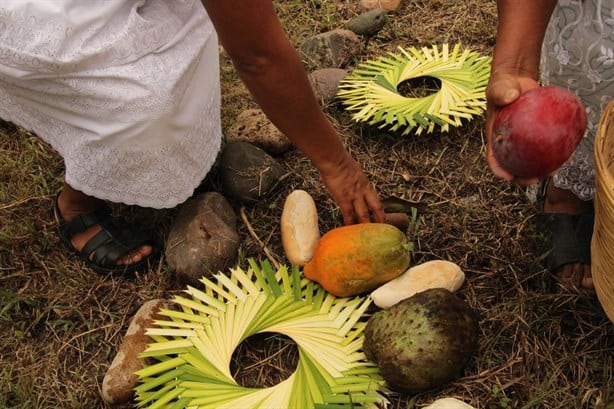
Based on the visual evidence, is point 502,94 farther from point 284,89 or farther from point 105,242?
point 105,242

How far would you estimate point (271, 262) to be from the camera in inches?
79.0

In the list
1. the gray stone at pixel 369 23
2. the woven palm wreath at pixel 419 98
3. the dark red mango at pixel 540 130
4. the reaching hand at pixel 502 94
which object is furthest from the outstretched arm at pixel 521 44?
the gray stone at pixel 369 23

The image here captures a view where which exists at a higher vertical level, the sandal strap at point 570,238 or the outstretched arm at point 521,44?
the outstretched arm at point 521,44

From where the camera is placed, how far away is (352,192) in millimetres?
1747

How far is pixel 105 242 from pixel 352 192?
2.79ft

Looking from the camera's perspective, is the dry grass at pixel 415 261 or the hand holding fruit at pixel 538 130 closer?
the hand holding fruit at pixel 538 130

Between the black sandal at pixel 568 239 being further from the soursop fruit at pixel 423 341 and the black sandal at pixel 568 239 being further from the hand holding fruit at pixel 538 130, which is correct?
the hand holding fruit at pixel 538 130

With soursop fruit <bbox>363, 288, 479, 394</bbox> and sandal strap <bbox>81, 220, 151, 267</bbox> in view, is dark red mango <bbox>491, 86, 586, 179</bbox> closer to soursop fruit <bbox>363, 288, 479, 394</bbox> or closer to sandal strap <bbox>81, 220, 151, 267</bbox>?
soursop fruit <bbox>363, 288, 479, 394</bbox>

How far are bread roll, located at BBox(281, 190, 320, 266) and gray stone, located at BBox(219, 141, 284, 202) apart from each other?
0.20 m

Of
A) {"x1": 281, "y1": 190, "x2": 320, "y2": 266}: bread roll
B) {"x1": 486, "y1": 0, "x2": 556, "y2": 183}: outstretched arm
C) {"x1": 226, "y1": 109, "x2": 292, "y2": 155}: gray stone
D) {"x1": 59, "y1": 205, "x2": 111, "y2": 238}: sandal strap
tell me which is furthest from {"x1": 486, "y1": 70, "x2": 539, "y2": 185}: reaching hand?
{"x1": 59, "y1": 205, "x2": 111, "y2": 238}: sandal strap

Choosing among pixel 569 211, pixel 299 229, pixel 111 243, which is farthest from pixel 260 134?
pixel 569 211

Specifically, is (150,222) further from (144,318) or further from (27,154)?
(27,154)

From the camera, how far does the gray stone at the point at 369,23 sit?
2.89 m

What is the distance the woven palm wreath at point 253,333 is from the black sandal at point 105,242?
0.27 meters
